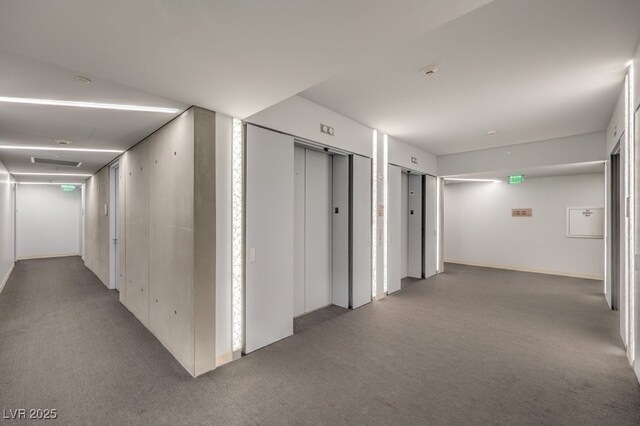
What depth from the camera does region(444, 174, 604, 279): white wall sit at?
7.62 m

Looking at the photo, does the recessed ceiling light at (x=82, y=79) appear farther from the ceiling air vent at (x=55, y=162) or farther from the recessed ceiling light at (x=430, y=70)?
the ceiling air vent at (x=55, y=162)

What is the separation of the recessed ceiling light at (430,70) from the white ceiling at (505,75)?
0.21 ft

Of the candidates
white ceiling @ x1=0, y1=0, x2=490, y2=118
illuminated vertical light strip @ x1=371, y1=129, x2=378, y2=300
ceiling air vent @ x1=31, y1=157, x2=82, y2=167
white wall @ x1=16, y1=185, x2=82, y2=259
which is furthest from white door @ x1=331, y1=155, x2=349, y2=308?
white wall @ x1=16, y1=185, x2=82, y2=259

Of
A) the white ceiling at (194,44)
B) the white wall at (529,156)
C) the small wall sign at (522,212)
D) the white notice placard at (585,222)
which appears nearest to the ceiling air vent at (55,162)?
the white ceiling at (194,44)

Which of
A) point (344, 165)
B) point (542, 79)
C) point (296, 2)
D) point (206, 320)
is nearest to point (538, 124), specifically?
point (542, 79)

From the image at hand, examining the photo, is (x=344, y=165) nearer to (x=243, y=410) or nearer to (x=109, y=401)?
(x=243, y=410)

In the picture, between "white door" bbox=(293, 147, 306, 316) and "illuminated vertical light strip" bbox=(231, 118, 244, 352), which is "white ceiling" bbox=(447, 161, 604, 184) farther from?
"illuminated vertical light strip" bbox=(231, 118, 244, 352)

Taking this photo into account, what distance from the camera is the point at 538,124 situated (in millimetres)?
5242

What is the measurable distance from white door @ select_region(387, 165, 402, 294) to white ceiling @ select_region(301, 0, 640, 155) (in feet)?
3.47

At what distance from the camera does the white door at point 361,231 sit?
497 centimetres

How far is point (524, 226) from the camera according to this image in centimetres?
855

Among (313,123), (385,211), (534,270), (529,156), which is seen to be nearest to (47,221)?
(313,123)

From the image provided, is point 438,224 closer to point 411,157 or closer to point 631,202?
point 411,157

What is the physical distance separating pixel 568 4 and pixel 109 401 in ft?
16.6
